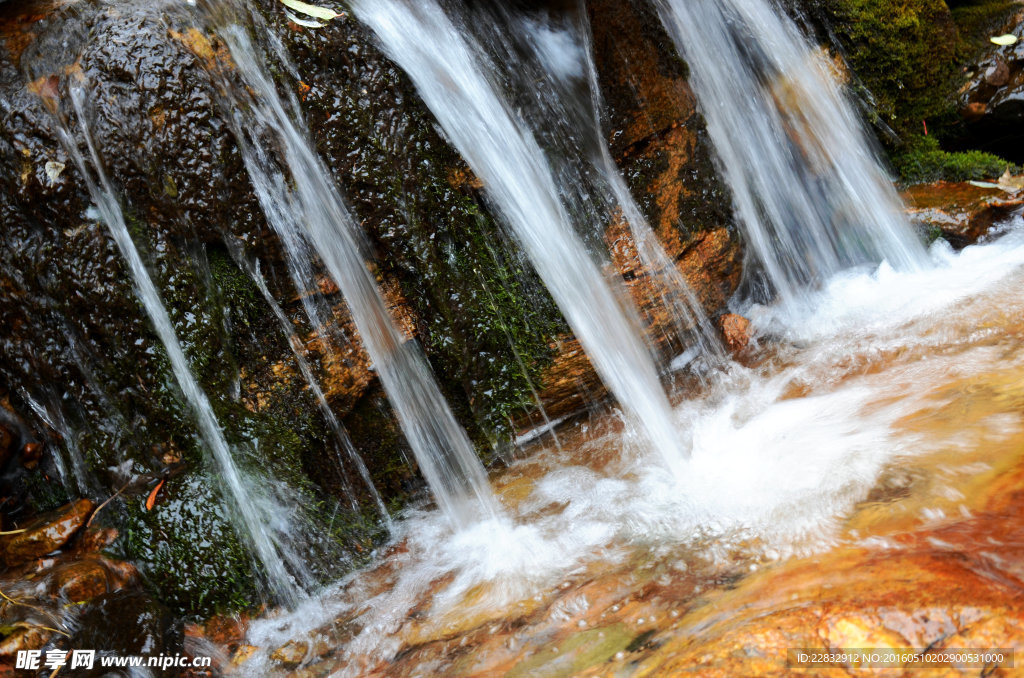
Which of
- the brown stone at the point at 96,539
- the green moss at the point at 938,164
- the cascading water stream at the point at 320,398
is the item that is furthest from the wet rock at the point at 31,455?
the green moss at the point at 938,164

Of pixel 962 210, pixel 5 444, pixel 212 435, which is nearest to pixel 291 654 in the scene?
pixel 212 435

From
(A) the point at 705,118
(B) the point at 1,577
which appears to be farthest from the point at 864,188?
(B) the point at 1,577

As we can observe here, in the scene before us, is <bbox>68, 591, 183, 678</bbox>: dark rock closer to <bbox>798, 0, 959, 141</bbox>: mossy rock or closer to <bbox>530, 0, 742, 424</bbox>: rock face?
<bbox>530, 0, 742, 424</bbox>: rock face

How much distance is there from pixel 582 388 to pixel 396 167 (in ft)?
5.96

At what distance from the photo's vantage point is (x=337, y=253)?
3.92 metres

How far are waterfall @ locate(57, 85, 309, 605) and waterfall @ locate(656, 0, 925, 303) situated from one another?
387cm

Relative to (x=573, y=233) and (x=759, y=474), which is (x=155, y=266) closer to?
(x=573, y=233)

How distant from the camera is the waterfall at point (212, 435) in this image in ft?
12.0

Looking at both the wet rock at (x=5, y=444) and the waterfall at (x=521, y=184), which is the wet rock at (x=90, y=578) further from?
the waterfall at (x=521, y=184)

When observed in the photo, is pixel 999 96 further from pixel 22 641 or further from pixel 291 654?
pixel 22 641

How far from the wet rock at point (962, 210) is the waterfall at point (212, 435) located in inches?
206

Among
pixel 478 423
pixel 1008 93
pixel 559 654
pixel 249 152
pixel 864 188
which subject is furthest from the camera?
pixel 1008 93

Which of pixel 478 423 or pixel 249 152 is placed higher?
pixel 249 152

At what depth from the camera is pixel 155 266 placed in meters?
3.73
